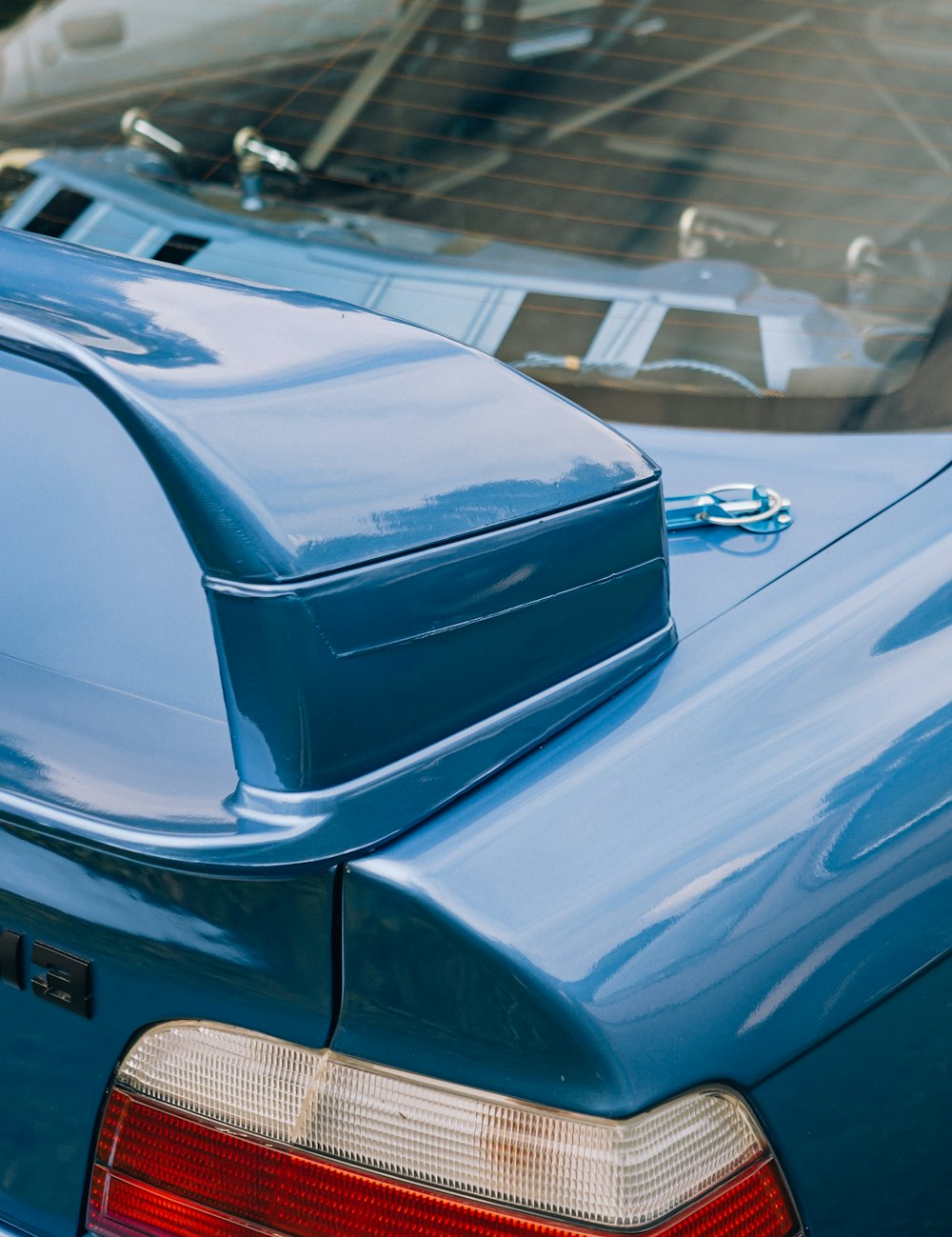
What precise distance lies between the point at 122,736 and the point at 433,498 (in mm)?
327

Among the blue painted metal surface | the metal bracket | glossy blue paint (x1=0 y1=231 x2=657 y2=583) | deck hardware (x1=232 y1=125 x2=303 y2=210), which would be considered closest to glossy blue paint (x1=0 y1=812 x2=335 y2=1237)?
the blue painted metal surface

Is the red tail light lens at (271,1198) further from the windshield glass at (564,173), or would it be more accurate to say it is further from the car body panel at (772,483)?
the windshield glass at (564,173)

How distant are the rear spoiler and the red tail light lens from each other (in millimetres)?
283

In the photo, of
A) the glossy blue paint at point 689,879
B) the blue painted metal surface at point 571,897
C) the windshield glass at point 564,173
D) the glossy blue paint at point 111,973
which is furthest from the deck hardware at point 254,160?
the glossy blue paint at point 111,973

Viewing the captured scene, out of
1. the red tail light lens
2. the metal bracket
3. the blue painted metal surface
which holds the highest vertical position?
the metal bracket

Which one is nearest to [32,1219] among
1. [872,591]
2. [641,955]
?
[641,955]

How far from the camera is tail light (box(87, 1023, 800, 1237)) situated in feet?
3.24

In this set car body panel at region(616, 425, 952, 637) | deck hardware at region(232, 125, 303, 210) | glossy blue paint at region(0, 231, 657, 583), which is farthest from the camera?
deck hardware at region(232, 125, 303, 210)

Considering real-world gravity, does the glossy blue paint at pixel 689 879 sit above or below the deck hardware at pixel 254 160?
below

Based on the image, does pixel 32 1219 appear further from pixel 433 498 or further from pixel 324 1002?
pixel 433 498

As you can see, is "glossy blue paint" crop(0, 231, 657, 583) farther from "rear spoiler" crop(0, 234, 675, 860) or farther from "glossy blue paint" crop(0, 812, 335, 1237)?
"glossy blue paint" crop(0, 812, 335, 1237)

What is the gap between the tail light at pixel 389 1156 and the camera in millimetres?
986

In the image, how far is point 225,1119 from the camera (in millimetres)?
1063

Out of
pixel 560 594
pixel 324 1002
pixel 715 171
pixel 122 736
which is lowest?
pixel 324 1002
